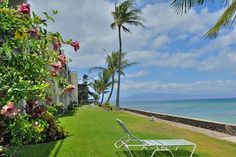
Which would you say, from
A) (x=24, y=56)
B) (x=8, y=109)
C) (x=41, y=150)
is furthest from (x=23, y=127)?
(x=41, y=150)

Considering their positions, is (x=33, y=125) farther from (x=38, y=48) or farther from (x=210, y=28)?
(x=210, y=28)

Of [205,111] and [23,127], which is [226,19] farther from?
[205,111]

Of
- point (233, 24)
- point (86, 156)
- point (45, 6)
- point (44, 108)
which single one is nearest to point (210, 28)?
point (233, 24)

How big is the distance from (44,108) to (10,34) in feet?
2.95

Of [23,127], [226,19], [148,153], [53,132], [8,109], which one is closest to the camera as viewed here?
[8,109]

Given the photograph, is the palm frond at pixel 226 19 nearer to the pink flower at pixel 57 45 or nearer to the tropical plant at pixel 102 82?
the pink flower at pixel 57 45

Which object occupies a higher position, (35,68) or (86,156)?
(35,68)

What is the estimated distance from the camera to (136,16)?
34.6m

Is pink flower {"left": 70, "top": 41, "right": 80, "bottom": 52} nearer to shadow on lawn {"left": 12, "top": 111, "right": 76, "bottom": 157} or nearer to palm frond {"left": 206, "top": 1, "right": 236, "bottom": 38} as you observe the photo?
shadow on lawn {"left": 12, "top": 111, "right": 76, "bottom": 157}

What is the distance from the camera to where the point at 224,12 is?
9.79 meters

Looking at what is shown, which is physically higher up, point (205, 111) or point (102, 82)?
point (102, 82)

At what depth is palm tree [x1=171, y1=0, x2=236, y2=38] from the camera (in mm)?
9562

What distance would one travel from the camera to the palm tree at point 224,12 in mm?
9562

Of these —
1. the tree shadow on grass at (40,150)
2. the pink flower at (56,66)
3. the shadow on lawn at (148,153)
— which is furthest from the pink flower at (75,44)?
the shadow on lawn at (148,153)
